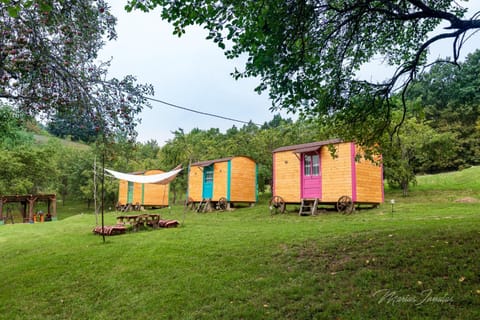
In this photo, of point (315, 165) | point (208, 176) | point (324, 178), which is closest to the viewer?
point (324, 178)

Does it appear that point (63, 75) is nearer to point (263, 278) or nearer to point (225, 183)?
point (263, 278)

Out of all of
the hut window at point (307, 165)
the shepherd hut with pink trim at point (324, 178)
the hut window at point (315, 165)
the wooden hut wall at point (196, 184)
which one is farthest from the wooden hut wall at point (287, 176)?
the wooden hut wall at point (196, 184)

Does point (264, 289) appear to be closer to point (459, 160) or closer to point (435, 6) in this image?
point (435, 6)

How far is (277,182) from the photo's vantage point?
15.5 m

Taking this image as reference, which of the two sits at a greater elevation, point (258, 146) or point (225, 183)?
point (258, 146)

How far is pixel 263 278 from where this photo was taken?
479 cm

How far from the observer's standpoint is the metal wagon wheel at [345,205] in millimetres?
12523

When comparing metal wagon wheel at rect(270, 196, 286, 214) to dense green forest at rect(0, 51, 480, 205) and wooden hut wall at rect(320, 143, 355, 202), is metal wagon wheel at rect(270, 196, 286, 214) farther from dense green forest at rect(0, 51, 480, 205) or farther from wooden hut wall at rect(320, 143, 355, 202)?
dense green forest at rect(0, 51, 480, 205)

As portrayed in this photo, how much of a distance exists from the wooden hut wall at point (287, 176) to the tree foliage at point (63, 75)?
34.2 ft

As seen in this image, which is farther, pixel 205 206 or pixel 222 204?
pixel 205 206

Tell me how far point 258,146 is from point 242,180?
4.73m

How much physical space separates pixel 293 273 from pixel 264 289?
0.67 metres

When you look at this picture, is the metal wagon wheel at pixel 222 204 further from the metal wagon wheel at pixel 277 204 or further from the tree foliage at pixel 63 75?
the tree foliage at pixel 63 75

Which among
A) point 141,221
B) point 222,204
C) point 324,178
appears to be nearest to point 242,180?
point 222,204
